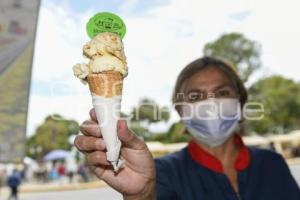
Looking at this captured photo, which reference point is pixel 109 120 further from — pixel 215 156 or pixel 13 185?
pixel 13 185

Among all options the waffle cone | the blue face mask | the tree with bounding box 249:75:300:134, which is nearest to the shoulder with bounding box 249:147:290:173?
the blue face mask

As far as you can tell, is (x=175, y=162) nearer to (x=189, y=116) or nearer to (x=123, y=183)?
(x=189, y=116)

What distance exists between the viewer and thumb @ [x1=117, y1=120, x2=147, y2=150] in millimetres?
888

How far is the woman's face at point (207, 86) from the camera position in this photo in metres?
1.76

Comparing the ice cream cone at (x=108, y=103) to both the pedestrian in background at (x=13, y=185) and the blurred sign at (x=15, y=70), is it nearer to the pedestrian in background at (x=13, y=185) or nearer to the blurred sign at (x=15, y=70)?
the blurred sign at (x=15, y=70)

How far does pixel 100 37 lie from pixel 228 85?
1.03m

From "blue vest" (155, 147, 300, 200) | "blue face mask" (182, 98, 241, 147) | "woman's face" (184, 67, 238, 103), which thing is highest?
"woman's face" (184, 67, 238, 103)

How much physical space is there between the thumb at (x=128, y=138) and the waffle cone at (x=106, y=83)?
0.06 m

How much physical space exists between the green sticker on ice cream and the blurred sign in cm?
232

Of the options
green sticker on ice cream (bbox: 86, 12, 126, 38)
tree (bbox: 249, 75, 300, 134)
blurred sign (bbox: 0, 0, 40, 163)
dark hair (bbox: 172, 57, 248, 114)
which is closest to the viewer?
green sticker on ice cream (bbox: 86, 12, 126, 38)

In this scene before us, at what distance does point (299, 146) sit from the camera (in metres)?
19.0

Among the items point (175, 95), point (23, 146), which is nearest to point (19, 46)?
point (23, 146)

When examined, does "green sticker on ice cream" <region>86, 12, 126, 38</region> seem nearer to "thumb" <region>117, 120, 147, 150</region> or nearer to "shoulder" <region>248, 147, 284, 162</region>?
"thumb" <region>117, 120, 147, 150</region>

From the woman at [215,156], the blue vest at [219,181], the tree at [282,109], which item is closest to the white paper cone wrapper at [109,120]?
the woman at [215,156]
